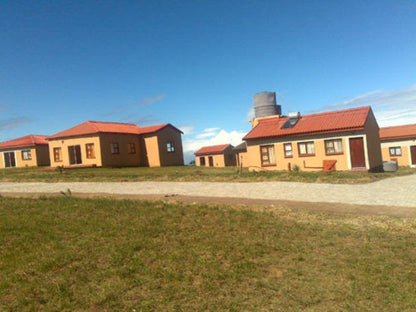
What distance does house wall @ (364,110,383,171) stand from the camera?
26.4 m

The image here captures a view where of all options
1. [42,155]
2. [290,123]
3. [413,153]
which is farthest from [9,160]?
[413,153]

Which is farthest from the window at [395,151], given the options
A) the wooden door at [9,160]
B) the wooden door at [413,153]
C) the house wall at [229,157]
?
the wooden door at [9,160]

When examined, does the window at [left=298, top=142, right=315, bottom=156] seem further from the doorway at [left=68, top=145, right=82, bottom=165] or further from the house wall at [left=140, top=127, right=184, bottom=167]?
the doorway at [left=68, top=145, right=82, bottom=165]

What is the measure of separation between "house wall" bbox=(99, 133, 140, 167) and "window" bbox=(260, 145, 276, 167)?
15306 millimetres

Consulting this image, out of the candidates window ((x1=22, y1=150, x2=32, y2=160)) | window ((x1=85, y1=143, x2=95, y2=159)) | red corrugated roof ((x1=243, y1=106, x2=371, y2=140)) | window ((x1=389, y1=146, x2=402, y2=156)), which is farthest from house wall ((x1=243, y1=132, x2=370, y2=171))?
window ((x1=22, y1=150, x2=32, y2=160))

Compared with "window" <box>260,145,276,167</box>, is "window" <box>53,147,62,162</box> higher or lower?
higher

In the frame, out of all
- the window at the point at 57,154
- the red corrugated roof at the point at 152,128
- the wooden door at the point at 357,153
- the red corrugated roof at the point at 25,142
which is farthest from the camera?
the red corrugated roof at the point at 25,142

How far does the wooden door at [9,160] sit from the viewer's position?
42719 mm

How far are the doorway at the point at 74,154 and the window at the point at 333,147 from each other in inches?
982

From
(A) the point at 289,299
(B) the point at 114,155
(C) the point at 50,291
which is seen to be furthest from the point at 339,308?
(B) the point at 114,155

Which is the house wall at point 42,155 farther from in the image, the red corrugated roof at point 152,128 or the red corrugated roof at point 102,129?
the red corrugated roof at point 152,128

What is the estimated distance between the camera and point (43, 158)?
4212 cm

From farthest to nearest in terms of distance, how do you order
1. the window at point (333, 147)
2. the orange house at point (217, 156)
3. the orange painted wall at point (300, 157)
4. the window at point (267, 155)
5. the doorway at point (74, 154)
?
the orange house at point (217, 156)
the doorway at point (74, 154)
the window at point (267, 155)
the window at point (333, 147)
the orange painted wall at point (300, 157)

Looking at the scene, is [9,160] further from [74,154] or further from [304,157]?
[304,157]
